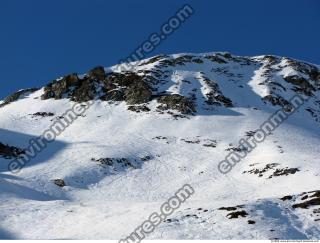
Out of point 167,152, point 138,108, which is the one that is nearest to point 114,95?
point 138,108

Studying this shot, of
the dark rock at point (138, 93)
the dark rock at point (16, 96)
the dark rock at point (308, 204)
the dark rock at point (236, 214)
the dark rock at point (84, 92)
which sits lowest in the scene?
the dark rock at point (308, 204)

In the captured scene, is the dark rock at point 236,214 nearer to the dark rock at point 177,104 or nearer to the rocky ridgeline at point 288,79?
the dark rock at point 177,104

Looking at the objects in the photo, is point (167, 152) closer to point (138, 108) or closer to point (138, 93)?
point (138, 108)

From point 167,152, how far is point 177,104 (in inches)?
858

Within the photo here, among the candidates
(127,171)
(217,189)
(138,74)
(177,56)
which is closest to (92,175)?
(127,171)

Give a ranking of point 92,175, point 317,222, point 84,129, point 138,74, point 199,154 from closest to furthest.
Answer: point 317,222 → point 92,175 → point 199,154 → point 84,129 → point 138,74

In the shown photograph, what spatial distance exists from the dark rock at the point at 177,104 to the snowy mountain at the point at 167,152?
26cm

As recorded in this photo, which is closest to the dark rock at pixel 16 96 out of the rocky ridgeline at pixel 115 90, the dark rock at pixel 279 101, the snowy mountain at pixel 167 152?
the snowy mountain at pixel 167 152

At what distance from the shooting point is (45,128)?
76.6m

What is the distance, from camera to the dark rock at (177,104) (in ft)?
273

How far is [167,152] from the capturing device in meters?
63.8

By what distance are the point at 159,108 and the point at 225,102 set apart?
12411 millimetres

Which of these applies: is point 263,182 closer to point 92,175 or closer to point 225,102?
point 92,175

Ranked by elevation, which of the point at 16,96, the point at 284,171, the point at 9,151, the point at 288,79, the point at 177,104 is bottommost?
the point at 284,171
